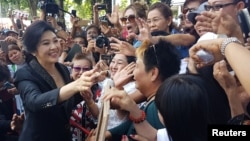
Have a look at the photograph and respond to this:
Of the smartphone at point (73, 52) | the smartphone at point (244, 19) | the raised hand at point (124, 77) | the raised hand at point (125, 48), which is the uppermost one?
the smartphone at point (244, 19)

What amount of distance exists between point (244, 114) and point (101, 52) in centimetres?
259

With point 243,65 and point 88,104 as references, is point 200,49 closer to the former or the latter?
point 243,65

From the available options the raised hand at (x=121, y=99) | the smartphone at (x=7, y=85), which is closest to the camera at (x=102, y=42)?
the smartphone at (x=7, y=85)

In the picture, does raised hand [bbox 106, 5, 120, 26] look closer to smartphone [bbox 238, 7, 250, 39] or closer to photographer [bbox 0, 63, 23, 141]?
photographer [bbox 0, 63, 23, 141]

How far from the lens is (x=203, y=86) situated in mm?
1565

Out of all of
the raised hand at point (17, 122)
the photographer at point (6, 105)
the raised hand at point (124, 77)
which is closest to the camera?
the raised hand at point (124, 77)

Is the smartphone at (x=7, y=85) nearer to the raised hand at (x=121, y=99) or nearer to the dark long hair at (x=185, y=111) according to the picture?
the raised hand at (x=121, y=99)

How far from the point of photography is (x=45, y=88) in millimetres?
2510

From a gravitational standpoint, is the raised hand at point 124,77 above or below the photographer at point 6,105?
above

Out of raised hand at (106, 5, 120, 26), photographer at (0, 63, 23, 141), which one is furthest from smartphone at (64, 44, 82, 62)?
photographer at (0, 63, 23, 141)

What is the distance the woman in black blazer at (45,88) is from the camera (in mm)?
2221

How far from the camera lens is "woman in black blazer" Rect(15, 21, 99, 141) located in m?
2.22

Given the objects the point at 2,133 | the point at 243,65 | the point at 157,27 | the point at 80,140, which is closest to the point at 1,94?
the point at 2,133

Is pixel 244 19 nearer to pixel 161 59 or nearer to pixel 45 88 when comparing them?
pixel 161 59
